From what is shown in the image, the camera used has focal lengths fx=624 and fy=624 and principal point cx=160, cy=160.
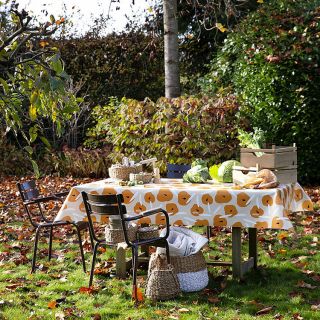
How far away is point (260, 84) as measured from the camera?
32.6 ft

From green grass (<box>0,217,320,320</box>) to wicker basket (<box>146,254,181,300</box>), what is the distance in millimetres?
62

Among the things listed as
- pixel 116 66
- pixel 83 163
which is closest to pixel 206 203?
pixel 83 163

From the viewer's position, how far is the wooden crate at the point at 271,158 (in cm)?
533

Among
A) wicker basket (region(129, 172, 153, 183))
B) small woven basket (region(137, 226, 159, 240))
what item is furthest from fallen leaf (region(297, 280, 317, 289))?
wicker basket (region(129, 172, 153, 183))

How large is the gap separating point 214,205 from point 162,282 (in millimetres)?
802

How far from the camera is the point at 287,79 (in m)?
9.67

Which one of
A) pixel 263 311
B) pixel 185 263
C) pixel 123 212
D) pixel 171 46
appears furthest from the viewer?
pixel 171 46

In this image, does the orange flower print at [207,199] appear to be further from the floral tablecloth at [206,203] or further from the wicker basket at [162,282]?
the wicker basket at [162,282]

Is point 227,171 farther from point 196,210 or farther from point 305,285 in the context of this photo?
point 305,285

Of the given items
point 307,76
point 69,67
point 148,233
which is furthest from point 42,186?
point 148,233

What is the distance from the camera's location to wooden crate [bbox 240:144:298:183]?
5336 millimetres

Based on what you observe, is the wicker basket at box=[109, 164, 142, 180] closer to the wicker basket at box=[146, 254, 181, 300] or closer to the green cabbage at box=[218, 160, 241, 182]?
the green cabbage at box=[218, 160, 241, 182]

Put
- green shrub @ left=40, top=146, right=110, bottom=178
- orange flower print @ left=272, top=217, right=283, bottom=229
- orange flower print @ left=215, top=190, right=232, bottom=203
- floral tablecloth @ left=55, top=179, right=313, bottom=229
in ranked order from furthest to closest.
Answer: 1. green shrub @ left=40, top=146, right=110, bottom=178
2. orange flower print @ left=215, top=190, right=232, bottom=203
3. floral tablecloth @ left=55, top=179, right=313, bottom=229
4. orange flower print @ left=272, top=217, right=283, bottom=229

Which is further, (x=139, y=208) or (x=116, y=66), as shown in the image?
(x=116, y=66)
